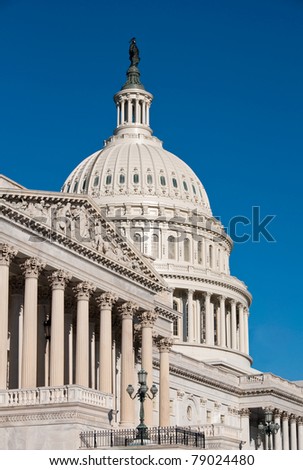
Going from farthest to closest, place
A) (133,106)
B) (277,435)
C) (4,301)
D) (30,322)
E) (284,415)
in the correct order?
(133,106), (284,415), (277,435), (30,322), (4,301)

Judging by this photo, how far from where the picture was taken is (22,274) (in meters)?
75.1

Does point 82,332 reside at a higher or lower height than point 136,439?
higher

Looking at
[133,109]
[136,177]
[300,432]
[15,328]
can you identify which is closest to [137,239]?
[136,177]

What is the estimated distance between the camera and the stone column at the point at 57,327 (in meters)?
73.6

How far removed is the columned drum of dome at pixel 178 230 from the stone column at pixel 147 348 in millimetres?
61258

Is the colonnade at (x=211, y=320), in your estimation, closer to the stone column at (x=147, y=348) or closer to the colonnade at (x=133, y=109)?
the colonnade at (x=133, y=109)

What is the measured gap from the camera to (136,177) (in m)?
161

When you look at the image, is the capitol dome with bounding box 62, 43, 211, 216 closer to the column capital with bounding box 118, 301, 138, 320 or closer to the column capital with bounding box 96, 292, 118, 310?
the column capital with bounding box 118, 301, 138, 320

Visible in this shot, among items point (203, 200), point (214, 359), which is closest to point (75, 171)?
point (203, 200)

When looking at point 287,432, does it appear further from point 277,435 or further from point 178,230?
point 178,230

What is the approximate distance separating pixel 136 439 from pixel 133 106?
378ft

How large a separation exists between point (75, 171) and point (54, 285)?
93.4m

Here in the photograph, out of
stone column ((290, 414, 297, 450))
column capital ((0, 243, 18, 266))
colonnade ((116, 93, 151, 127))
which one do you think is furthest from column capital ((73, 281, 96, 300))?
colonnade ((116, 93, 151, 127))

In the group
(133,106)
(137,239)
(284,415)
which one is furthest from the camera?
(133,106)
